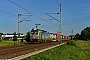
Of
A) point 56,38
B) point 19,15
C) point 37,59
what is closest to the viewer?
point 37,59

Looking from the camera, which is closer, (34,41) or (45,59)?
(45,59)

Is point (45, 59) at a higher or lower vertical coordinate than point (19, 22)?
lower

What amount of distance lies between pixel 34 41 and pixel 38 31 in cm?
297

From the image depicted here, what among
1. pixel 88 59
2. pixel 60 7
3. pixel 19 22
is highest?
pixel 60 7

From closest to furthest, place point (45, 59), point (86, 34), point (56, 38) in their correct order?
1. point (45, 59)
2. point (56, 38)
3. point (86, 34)

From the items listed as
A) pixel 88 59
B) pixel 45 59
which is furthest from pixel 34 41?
pixel 45 59

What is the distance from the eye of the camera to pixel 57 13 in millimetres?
45844

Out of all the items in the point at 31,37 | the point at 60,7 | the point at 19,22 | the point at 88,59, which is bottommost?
the point at 88,59

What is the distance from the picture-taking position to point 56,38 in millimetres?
99125

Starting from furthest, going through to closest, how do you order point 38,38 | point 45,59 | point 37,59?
point 38,38 < point 45,59 < point 37,59

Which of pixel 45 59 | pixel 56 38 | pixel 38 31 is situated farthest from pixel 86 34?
pixel 45 59

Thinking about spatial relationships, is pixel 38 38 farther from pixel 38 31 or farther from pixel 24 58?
pixel 24 58

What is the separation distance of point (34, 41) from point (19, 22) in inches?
389

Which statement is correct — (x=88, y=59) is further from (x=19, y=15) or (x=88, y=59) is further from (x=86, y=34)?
(x=86, y=34)
